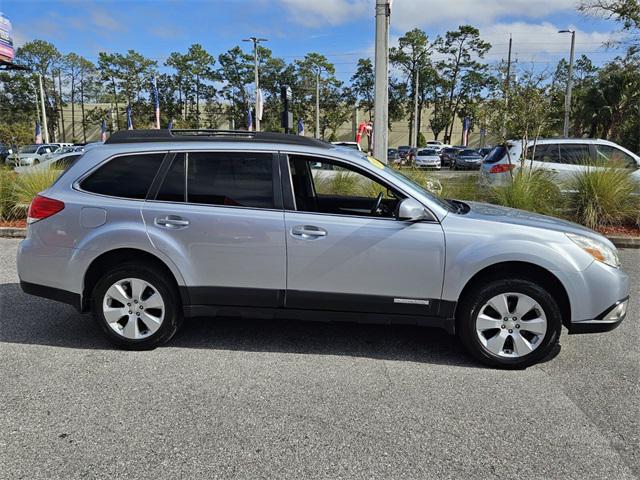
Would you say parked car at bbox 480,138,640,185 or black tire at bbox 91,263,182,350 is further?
parked car at bbox 480,138,640,185

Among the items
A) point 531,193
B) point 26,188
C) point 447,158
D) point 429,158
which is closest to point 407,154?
point 429,158

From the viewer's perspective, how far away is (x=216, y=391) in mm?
3479

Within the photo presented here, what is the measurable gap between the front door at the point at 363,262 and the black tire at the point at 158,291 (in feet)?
3.13

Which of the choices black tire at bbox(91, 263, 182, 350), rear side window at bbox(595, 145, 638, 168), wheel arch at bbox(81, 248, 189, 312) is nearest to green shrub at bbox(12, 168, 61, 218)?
wheel arch at bbox(81, 248, 189, 312)

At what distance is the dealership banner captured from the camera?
2864 centimetres

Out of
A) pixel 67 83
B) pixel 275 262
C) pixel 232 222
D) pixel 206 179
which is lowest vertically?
pixel 275 262

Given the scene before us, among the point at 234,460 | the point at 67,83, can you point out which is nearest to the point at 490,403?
the point at 234,460

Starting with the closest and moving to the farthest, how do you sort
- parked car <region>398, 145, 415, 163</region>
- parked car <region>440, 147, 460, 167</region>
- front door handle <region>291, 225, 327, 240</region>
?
front door handle <region>291, 225, 327, 240</region> → parked car <region>398, 145, 415, 163</region> → parked car <region>440, 147, 460, 167</region>

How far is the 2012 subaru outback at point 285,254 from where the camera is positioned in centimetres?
Answer: 378

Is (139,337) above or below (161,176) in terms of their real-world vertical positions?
below

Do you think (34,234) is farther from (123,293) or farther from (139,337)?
(139,337)

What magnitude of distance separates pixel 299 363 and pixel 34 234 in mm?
2431

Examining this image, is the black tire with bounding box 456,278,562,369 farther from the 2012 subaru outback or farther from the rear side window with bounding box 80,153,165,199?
the rear side window with bounding box 80,153,165,199

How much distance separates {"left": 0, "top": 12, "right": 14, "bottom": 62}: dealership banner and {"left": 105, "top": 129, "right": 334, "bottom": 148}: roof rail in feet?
101
